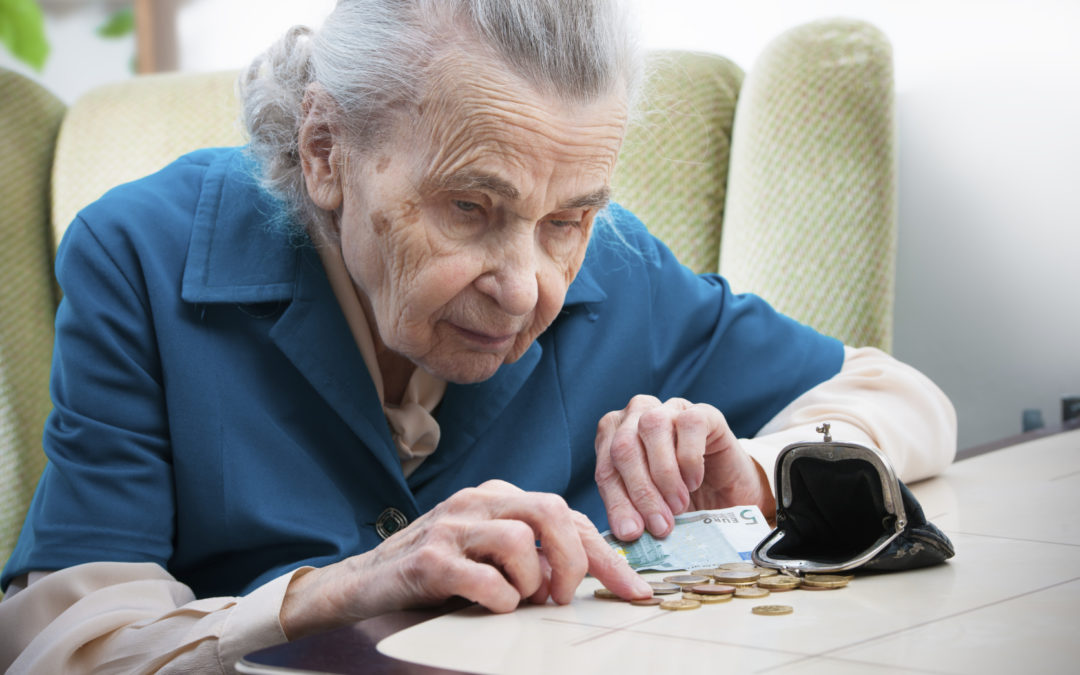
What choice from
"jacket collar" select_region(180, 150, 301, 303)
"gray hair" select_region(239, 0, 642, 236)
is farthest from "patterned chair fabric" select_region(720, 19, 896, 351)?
"jacket collar" select_region(180, 150, 301, 303)

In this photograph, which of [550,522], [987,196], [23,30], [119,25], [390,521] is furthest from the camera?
[119,25]

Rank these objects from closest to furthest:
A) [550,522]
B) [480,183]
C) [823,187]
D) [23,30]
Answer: [550,522], [480,183], [823,187], [23,30]

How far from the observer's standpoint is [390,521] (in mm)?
1482

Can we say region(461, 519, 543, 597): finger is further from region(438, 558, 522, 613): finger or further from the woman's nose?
the woman's nose

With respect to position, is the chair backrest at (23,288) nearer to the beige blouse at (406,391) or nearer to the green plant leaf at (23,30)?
the beige blouse at (406,391)

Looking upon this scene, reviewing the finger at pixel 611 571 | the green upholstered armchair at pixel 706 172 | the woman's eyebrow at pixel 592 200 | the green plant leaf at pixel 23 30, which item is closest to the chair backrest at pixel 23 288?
the green upholstered armchair at pixel 706 172

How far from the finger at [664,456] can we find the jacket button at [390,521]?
0.38m

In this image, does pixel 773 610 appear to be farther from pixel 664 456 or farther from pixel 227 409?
pixel 227 409

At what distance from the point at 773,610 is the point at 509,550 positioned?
230mm

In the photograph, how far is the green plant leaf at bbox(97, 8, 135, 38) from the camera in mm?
4051

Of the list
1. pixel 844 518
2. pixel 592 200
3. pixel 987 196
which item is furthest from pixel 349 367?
pixel 987 196

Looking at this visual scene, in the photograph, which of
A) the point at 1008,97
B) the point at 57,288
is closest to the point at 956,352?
the point at 1008,97

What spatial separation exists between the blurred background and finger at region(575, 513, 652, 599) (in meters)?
1.78

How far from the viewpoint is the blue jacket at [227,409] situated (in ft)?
4.31
